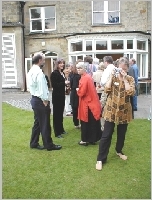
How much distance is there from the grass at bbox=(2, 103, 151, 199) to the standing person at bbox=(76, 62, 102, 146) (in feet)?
1.37

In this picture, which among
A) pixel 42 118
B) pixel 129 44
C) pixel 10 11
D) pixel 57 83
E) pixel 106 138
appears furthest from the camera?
pixel 10 11

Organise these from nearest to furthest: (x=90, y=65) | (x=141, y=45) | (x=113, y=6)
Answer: (x=90, y=65), (x=141, y=45), (x=113, y=6)

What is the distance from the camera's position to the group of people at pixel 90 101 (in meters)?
4.73

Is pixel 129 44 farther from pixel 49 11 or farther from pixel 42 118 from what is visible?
pixel 42 118

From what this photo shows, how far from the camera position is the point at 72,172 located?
476 centimetres

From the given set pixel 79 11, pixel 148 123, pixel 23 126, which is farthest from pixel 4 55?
pixel 148 123

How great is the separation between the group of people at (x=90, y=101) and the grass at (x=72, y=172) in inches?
9.6

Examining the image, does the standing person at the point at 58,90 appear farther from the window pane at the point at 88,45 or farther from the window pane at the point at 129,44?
the window pane at the point at 129,44

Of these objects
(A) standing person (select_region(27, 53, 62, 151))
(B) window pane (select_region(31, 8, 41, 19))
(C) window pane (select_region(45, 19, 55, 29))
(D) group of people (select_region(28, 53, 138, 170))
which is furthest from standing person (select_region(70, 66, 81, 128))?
(B) window pane (select_region(31, 8, 41, 19))

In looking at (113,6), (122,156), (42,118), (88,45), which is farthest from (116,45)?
(122,156)

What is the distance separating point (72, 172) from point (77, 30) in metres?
14.8

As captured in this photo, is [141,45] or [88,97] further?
[141,45]

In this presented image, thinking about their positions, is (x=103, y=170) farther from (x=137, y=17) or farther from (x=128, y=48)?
(x=137, y=17)

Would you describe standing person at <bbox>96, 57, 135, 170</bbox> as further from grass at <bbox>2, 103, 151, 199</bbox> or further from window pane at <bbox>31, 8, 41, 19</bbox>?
window pane at <bbox>31, 8, 41, 19</bbox>
